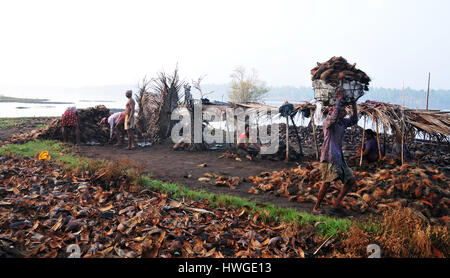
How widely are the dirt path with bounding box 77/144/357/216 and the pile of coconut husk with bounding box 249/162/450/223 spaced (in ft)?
1.18

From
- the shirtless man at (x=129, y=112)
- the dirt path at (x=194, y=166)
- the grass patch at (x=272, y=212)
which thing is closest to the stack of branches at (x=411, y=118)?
the dirt path at (x=194, y=166)

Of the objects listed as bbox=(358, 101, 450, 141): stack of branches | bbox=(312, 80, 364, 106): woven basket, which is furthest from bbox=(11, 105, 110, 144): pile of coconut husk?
bbox=(358, 101, 450, 141): stack of branches

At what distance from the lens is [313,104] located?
32.9 feet

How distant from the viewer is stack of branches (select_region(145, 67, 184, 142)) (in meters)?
13.6

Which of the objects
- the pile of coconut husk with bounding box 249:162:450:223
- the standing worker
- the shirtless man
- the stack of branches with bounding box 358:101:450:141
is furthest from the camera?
the shirtless man

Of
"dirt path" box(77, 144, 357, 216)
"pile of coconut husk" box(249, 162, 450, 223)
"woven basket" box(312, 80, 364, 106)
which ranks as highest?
"woven basket" box(312, 80, 364, 106)

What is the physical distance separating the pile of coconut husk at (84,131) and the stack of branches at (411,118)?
32.7 ft

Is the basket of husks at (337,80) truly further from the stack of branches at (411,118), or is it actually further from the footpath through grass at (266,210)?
the stack of branches at (411,118)

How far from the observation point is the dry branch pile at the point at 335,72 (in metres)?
5.35

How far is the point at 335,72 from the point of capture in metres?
5.46

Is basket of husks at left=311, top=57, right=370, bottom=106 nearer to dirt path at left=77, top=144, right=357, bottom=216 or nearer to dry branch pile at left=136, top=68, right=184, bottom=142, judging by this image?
dirt path at left=77, top=144, right=357, bottom=216

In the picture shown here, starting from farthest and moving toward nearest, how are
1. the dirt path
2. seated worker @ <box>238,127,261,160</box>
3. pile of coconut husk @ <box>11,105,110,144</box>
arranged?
pile of coconut husk @ <box>11,105,110,144</box> → seated worker @ <box>238,127,261,160</box> → the dirt path

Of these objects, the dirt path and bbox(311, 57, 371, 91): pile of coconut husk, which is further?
the dirt path

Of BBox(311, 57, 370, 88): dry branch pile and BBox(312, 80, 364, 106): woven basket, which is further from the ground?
BBox(311, 57, 370, 88): dry branch pile
